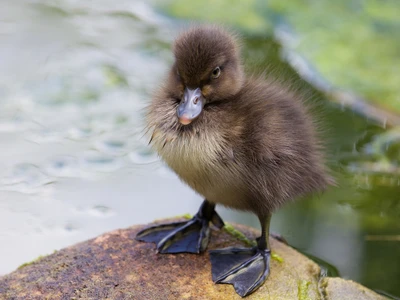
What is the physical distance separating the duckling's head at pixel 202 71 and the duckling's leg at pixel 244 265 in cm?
36

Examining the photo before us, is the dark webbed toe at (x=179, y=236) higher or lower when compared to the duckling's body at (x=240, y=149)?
lower

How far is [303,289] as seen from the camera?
5.16 feet

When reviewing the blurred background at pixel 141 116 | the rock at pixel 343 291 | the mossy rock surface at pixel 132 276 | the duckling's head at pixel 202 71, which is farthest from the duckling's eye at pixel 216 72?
the rock at pixel 343 291

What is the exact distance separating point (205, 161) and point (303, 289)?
1.43 feet

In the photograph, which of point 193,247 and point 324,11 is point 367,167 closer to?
point 193,247

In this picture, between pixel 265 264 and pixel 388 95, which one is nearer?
pixel 265 264

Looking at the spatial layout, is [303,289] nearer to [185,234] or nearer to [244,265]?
[244,265]

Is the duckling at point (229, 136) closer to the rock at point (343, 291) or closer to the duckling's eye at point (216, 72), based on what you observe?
the duckling's eye at point (216, 72)

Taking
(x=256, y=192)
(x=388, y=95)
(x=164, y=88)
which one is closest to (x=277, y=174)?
(x=256, y=192)

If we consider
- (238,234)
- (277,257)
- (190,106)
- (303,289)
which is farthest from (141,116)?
(303,289)

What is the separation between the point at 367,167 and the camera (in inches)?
94.3

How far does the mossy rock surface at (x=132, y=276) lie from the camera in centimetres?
149

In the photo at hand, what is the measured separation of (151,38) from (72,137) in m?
1.05

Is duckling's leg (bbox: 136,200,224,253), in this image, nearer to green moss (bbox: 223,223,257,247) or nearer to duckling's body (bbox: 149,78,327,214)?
green moss (bbox: 223,223,257,247)
